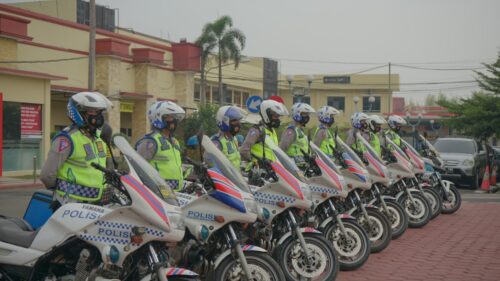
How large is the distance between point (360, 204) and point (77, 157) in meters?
4.33

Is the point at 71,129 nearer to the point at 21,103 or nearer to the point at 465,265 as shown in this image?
the point at 465,265

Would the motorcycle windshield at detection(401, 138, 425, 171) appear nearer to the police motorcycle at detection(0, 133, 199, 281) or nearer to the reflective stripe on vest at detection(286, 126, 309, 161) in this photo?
the reflective stripe on vest at detection(286, 126, 309, 161)

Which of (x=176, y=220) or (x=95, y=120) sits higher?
(x=95, y=120)

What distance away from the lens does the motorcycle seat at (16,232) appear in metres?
5.15

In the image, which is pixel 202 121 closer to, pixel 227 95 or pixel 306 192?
pixel 306 192

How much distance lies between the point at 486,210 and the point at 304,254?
985 cm

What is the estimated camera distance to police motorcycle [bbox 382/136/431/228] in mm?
11406

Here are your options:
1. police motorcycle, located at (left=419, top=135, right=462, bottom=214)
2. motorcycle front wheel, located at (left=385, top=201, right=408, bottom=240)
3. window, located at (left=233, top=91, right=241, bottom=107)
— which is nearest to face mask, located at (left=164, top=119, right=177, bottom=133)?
motorcycle front wheel, located at (left=385, top=201, right=408, bottom=240)

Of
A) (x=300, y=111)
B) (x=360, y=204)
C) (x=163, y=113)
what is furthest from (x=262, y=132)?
(x=300, y=111)

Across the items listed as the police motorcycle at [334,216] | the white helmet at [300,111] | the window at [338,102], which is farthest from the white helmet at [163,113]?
the window at [338,102]

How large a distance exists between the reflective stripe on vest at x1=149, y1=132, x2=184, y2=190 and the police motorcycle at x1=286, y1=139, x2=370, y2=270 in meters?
1.60

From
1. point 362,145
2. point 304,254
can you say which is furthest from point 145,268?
point 362,145

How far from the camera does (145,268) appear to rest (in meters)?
5.00

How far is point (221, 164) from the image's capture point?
5914mm
